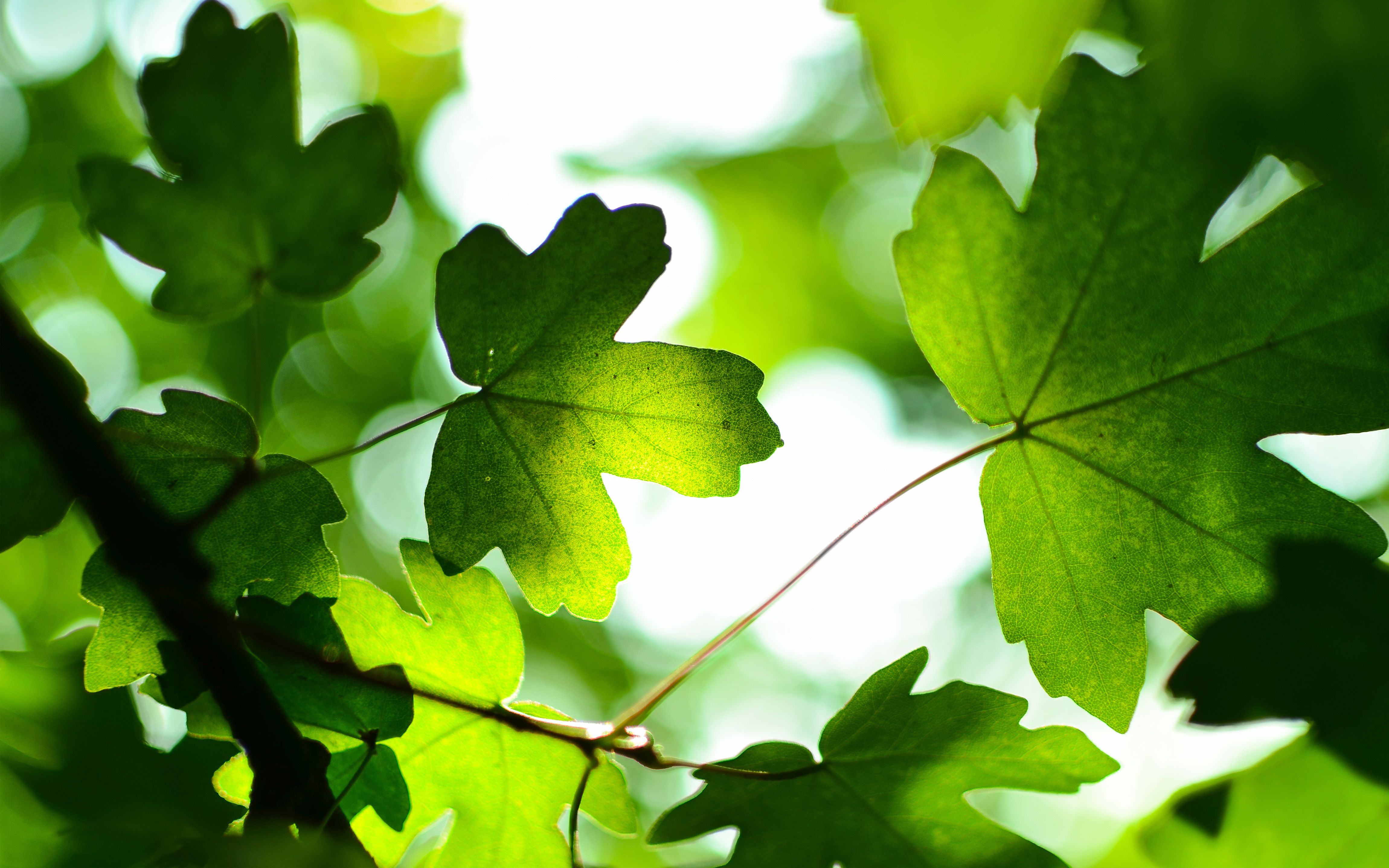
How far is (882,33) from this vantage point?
85 centimetres

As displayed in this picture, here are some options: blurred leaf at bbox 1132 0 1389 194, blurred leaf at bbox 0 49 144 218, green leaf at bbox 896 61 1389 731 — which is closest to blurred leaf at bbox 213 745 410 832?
green leaf at bbox 896 61 1389 731

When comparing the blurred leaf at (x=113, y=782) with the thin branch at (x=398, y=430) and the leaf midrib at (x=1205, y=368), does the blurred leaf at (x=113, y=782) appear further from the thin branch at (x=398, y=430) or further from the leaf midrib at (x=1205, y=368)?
the leaf midrib at (x=1205, y=368)

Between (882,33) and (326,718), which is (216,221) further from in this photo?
(882,33)

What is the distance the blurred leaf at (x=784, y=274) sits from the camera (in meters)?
7.70

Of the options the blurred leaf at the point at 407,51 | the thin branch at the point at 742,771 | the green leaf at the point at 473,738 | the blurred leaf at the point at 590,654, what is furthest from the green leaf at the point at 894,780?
the blurred leaf at the point at 590,654

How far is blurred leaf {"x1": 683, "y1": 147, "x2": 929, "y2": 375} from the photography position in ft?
25.3

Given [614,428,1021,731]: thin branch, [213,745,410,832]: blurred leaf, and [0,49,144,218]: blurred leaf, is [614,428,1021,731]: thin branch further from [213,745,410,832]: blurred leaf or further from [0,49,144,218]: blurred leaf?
[0,49,144,218]: blurred leaf

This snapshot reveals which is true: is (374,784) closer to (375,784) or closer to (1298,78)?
(375,784)

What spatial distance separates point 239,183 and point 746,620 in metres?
0.73

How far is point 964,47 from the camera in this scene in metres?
0.85

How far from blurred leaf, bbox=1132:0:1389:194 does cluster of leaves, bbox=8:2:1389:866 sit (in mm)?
224

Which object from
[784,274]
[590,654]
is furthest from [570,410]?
[590,654]

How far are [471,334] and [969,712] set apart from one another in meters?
0.69

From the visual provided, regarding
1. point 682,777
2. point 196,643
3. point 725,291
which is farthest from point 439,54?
point 196,643
